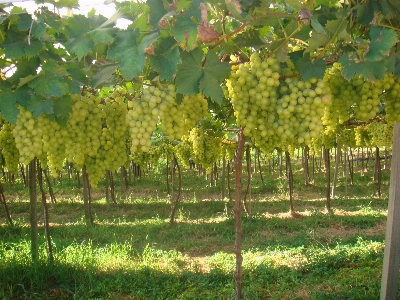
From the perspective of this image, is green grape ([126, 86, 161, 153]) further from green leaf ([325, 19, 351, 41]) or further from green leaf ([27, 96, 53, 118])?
green leaf ([325, 19, 351, 41])

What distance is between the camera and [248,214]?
9.59 meters

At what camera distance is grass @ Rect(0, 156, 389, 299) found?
15.7ft

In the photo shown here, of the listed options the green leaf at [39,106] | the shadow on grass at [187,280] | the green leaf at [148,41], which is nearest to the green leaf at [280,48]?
the green leaf at [148,41]

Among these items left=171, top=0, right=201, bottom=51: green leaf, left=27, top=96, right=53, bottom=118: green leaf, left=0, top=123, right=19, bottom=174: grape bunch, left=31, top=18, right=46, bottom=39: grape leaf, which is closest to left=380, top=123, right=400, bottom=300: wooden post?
left=171, top=0, right=201, bottom=51: green leaf

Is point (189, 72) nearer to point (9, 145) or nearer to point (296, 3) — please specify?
point (296, 3)

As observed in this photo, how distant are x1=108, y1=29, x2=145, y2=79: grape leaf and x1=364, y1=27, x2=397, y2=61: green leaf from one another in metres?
1.01

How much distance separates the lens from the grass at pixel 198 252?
4793 millimetres

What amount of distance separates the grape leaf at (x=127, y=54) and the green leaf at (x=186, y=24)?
0.62ft

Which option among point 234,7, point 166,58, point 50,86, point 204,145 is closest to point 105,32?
point 166,58

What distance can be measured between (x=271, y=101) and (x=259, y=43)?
13.5 inches

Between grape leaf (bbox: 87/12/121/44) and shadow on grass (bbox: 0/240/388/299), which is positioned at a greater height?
grape leaf (bbox: 87/12/121/44)

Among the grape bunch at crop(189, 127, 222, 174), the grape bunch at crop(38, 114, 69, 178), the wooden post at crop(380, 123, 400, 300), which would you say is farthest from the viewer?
the grape bunch at crop(189, 127, 222, 174)

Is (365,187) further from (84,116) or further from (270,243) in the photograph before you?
(84,116)

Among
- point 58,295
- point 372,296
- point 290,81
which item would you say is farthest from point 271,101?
point 58,295
